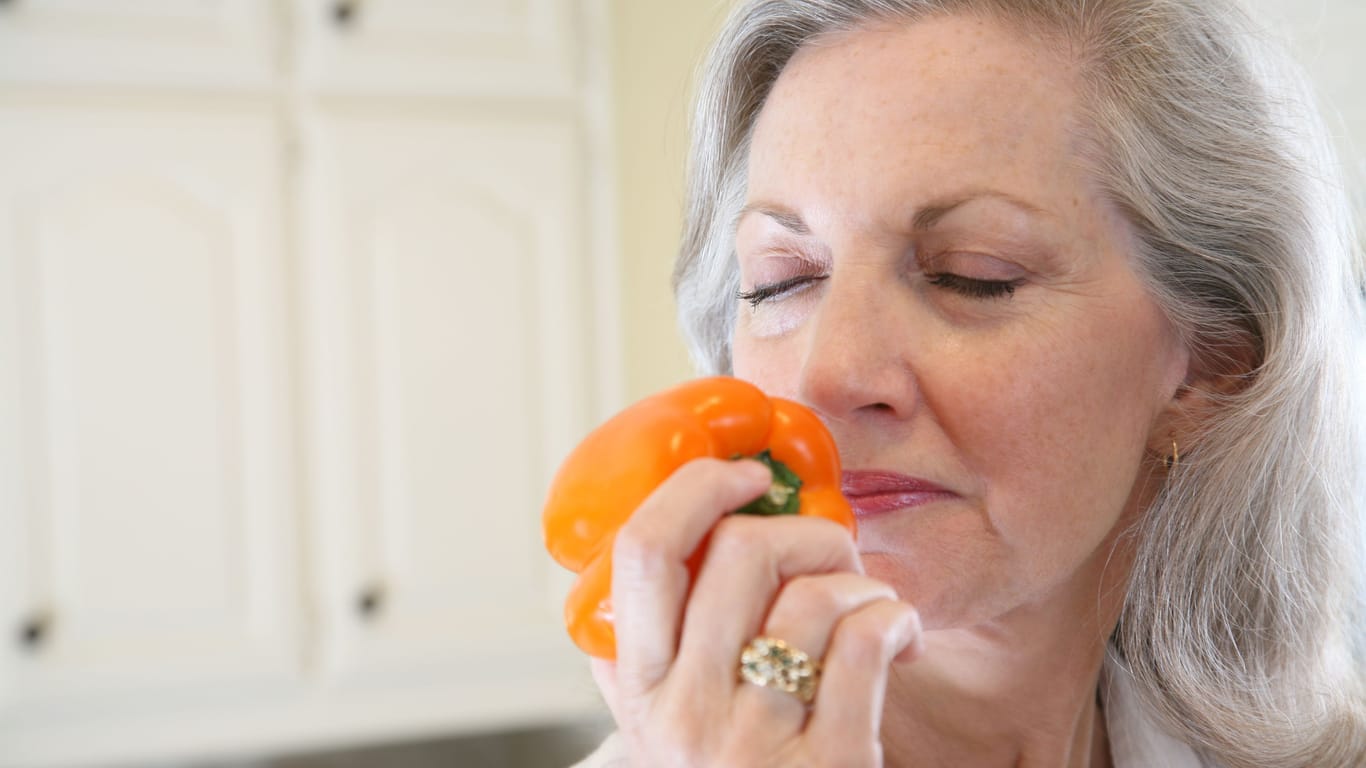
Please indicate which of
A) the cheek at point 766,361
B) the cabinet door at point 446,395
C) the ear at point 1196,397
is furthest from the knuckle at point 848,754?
the cabinet door at point 446,395

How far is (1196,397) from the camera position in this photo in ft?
3.66

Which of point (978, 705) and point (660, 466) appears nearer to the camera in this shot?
point (660, 466)

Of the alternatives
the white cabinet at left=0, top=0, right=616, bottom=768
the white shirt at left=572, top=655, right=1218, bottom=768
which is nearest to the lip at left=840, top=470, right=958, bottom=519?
the white shirt at left=572, top=655, right=1218, bottom=768

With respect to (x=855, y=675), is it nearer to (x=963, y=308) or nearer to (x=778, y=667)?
(x=778, y=667)

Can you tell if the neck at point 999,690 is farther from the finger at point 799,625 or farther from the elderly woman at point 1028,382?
the finger at point 799,625

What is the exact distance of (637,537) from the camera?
27.3 inches

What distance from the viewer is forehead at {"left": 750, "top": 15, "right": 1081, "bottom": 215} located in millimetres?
949

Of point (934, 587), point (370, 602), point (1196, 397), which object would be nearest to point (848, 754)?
point (934, 587)

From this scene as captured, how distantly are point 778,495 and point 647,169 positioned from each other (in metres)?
2.00


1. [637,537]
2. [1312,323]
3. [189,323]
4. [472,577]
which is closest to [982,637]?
[1312,323]

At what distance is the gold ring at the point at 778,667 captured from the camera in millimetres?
689

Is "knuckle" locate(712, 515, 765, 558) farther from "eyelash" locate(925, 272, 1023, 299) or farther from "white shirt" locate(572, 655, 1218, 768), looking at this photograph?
"white shirt" locate(572, 655, 1218, 768)

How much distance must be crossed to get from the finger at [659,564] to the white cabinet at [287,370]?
6.33ft

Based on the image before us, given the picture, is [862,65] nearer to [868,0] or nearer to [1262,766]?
A: [868,0]
